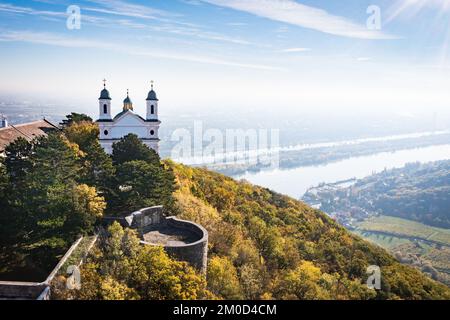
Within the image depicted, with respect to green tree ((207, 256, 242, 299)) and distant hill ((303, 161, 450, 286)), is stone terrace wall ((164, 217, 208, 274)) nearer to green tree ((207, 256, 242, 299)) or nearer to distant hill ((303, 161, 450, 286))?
green tree ((207, 256, 242, 299))

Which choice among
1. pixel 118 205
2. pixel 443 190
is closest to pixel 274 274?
pixel 118 205

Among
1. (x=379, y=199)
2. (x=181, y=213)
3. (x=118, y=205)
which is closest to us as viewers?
(x=118, y=205)

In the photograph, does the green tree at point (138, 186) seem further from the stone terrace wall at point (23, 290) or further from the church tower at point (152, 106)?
the church tower at point (152, 106)

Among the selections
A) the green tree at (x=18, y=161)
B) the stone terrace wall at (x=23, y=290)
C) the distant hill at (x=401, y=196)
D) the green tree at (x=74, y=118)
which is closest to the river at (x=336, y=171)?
the distant hill at (x=401, y=196)

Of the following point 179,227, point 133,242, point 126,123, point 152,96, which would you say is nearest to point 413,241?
point 152,96

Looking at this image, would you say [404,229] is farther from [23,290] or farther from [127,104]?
[23,290]
